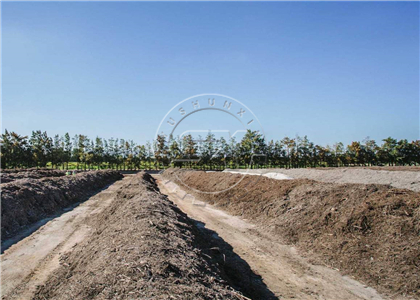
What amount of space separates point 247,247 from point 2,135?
215 ft

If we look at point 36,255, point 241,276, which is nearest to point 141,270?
point 241,276

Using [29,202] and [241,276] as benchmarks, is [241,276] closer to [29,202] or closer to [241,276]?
[241,276]

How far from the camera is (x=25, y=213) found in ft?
40.7

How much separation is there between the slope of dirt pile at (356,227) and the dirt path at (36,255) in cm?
742

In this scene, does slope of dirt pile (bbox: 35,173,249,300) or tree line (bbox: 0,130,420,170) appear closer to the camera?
slope of dirt pile (bbox: 35,173,249,300)

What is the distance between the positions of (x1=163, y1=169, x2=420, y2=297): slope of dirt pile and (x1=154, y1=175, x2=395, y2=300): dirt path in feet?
1.54

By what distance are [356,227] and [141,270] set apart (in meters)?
6.73

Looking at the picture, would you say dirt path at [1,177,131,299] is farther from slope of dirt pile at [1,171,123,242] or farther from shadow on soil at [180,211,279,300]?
shadow on soil at [180,211,279,300]

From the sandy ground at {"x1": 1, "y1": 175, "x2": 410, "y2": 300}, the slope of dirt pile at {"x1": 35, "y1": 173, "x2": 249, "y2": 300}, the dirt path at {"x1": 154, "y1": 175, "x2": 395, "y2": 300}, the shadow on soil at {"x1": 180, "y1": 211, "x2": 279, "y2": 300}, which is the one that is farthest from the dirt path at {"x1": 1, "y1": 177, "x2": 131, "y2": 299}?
the dirt path at {"x1": 154, "y1": 175, "x2": 395, "y2": 300}

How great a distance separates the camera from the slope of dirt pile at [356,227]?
249 inches

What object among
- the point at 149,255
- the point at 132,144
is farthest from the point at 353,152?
the point at 149,255

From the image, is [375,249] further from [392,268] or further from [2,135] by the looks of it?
[2,135]

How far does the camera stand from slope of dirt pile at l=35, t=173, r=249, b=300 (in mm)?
3900

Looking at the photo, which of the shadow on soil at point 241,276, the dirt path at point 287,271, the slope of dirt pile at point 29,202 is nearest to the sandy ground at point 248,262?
the dirt path at point 287,271
